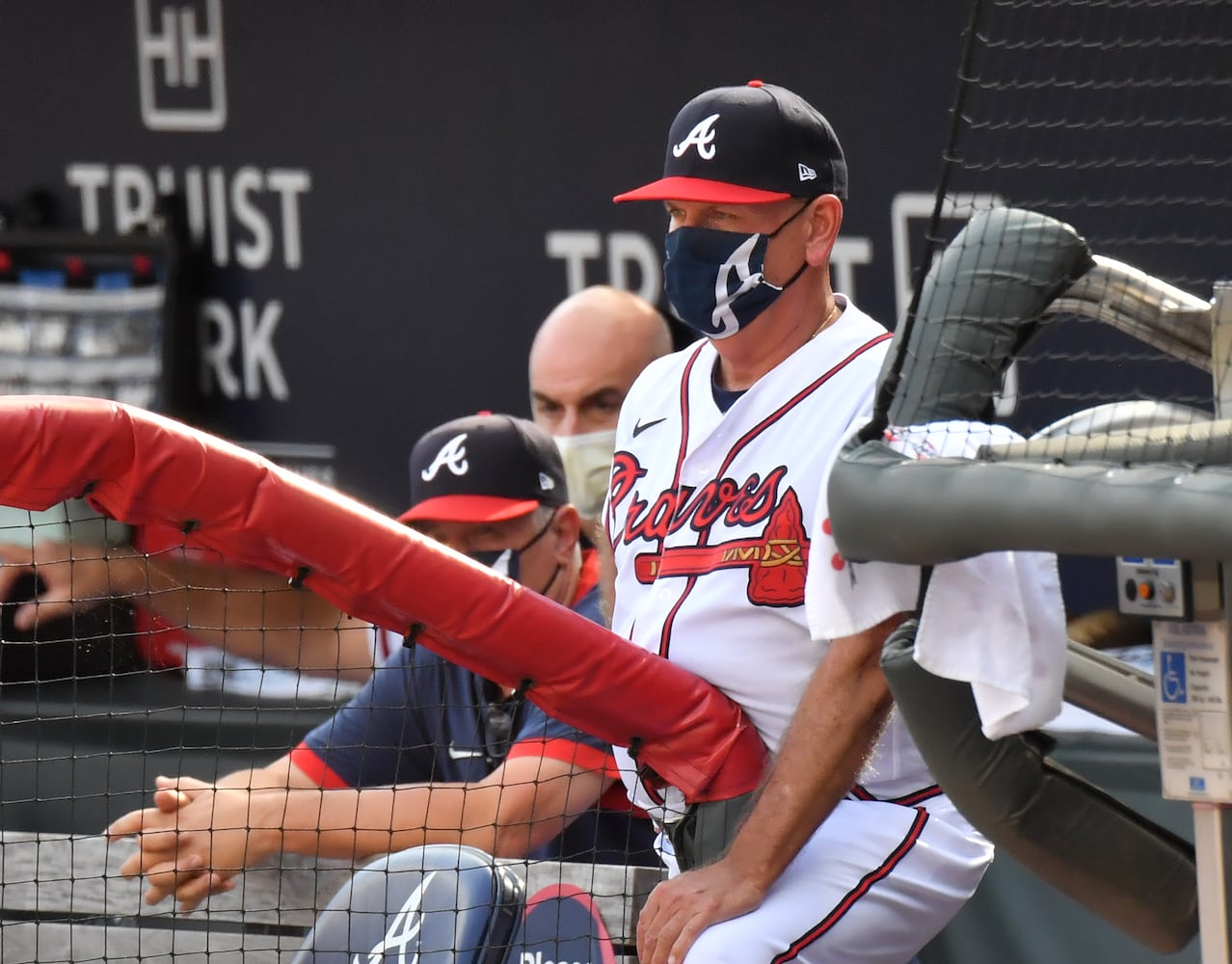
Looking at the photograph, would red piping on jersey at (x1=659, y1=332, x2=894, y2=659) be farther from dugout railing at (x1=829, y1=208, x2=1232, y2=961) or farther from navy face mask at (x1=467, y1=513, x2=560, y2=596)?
navy face mask at (x1=467, y1=513, x2=560, y2=596)

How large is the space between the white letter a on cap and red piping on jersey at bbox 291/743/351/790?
117 cm

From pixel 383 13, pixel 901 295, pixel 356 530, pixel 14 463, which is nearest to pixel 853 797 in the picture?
pixel 356 530

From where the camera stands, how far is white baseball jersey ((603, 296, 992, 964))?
76.7 inches

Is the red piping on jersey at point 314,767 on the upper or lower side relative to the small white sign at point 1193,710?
lower

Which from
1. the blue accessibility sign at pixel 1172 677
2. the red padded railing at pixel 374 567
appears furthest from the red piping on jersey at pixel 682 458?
the blue accessibility sign at pixel 1172 677

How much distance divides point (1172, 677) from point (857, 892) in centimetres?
63

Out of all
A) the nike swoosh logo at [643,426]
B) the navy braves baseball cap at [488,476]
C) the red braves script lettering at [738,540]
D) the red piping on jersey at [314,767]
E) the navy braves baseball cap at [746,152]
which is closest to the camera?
the red braves script lettering at [738,540]

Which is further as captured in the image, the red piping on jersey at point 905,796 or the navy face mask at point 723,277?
the navy face mask at point 723,277

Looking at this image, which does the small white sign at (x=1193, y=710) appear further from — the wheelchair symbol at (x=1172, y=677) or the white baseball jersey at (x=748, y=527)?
the white baseball jersey at (x=748, y=527)

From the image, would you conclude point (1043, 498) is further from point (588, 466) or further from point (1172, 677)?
point (588, 466)

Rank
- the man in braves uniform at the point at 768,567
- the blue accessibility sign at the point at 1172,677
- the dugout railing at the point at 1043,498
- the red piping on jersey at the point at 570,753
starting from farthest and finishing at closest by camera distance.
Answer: the red piping on jersey at the point at 570,753 → the man in braves uniform at the point at 768,567 → the blue accessibility sign at the point at 1172,677 → the dugout railing at the point at 1043,498

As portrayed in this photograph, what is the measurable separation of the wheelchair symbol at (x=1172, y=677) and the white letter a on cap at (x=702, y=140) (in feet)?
3.18

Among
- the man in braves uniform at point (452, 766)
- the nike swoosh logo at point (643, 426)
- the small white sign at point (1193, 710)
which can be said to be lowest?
the man in braves uniform at point (452, 766)

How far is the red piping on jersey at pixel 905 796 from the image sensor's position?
205 cm
